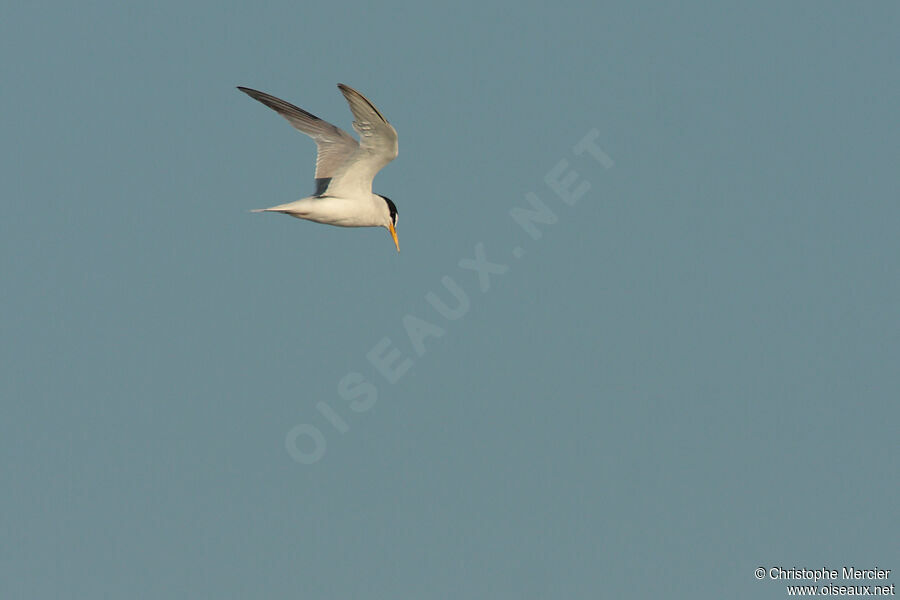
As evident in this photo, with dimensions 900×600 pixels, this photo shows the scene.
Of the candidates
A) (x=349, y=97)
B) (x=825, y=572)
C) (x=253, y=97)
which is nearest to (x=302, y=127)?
(x=253, y=97)

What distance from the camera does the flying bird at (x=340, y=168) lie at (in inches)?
1171

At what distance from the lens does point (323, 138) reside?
30500mm

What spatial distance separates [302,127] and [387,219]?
2.75m

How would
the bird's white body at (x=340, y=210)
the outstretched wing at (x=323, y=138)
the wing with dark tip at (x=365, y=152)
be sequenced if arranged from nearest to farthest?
the wing with dark tip at (x=365, y=152) < the bird's white body at (x=340, y=210) < the outstretched wing at (x=323, y=138)

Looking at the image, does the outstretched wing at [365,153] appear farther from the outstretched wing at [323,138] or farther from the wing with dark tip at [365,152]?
the outstretched wing at [323,138]

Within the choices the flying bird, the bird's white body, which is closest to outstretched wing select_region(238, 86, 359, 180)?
the flying bird

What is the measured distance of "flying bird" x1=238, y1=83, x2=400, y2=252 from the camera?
97.6 ft

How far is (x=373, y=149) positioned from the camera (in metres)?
29.8

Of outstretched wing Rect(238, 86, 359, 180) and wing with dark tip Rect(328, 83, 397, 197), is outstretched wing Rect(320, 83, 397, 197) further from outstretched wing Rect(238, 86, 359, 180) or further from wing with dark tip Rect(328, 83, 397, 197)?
outstretched wing Rect(238, 86, 359, 180)

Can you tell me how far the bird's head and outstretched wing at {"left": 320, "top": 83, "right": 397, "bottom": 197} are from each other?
0.66m

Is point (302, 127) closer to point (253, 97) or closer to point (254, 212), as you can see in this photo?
point (253, 97)

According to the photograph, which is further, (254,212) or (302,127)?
(302,127)

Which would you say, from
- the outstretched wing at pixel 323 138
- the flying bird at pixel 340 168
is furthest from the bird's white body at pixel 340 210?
the outstretched wing at pixel 323 138

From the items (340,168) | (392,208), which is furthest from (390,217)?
(340,168)
